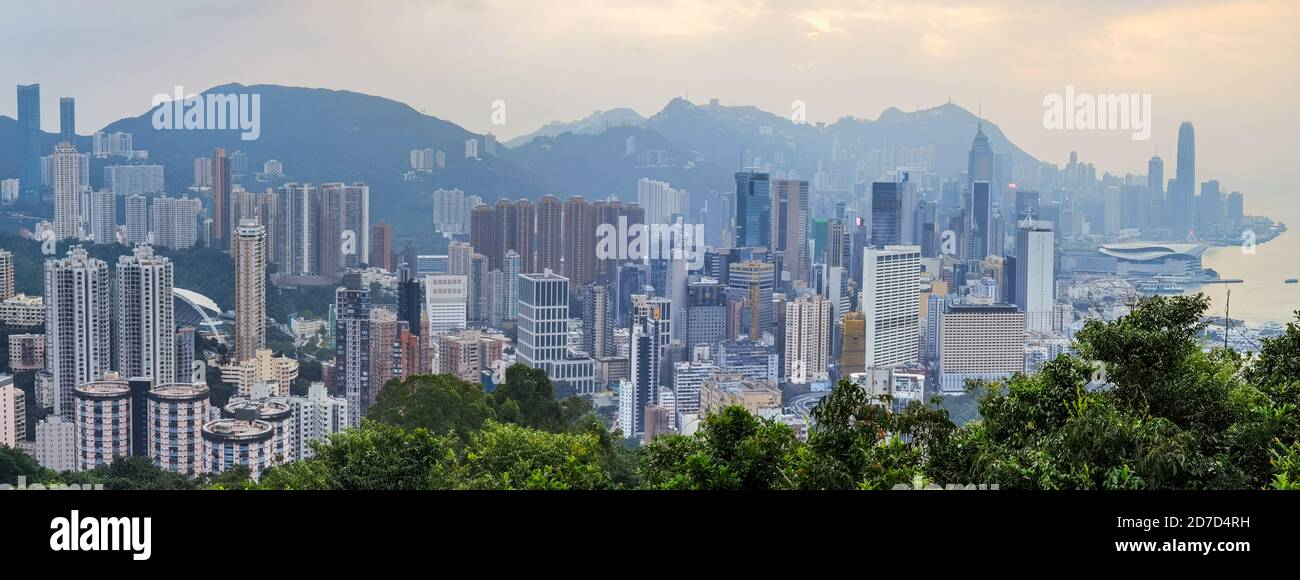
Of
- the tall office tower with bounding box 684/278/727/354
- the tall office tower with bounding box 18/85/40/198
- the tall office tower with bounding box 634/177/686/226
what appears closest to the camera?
the tall office tower with bounding box 18/85/40/198

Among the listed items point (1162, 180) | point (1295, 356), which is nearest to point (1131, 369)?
point (1295, 356)

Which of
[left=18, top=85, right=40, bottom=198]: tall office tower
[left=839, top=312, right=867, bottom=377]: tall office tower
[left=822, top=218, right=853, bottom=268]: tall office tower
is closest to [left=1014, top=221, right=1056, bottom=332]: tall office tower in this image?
[left=839, top=312, right=867, bottom=377]: tall office tower

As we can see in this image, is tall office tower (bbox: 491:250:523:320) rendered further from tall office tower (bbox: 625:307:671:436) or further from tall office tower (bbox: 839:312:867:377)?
tall office tower (bbox: 839:312:867:377)

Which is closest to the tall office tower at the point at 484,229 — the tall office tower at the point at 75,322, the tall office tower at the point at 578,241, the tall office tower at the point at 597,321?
the tall office tower at the point at 578,241

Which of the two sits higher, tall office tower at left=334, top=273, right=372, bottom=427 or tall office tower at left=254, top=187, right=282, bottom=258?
tall office tower at left=254, top=187, right=282, bottom=258

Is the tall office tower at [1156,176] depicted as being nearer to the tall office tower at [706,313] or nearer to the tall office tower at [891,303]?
the tall office tower at [891,303]
